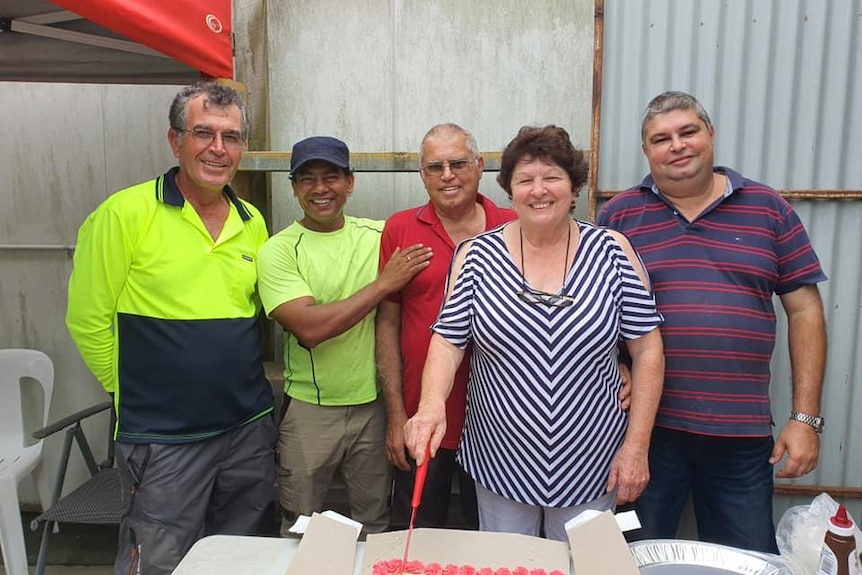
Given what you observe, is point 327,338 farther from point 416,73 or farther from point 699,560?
point 416,73

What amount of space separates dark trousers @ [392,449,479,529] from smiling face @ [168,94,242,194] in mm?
1339

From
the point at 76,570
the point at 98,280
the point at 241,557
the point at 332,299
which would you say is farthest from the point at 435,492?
the point at 76,570

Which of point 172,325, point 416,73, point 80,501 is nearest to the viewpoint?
point 172,325

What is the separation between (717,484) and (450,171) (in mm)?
1461

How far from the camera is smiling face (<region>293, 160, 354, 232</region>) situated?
7.39ft

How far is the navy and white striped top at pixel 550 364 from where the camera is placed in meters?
1.67

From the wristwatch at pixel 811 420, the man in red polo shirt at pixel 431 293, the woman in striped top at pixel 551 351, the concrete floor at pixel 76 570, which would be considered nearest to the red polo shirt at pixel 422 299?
the man in red polo shirt at pixel 431 293

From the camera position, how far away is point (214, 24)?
7.73ft

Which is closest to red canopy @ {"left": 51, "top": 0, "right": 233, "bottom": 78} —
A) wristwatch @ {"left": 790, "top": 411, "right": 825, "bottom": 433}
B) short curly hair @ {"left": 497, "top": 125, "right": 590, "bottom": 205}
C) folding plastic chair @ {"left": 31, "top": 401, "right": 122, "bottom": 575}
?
short curly hair @ {"left": 497, "top": 125, "right": 590, "bottom": 205}

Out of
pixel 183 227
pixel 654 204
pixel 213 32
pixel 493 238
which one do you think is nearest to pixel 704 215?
pixel 654 204

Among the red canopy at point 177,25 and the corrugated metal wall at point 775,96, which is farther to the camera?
the corrugated metal wall at point 775,96

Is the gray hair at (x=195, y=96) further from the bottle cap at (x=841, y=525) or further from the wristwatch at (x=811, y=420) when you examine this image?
the wristwatch at (x=811, y=420)

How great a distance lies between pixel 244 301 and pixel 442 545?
118 centimetres

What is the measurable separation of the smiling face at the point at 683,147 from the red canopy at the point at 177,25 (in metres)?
1.74
